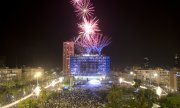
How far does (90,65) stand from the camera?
91188 millimetres

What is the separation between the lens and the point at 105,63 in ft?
302

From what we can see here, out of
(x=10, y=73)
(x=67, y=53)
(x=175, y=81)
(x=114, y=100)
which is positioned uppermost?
(x=67, y=53)

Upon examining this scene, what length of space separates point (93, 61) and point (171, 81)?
34.7 metres

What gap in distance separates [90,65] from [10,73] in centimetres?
2330

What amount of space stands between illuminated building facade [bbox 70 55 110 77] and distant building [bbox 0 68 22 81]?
17.2 meters

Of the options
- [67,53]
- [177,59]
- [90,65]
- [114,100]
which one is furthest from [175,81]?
[67,53]

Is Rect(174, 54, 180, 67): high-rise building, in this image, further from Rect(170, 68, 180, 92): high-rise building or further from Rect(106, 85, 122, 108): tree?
Rect(106, 85, 122, 108): tree

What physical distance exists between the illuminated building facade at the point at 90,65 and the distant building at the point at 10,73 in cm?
1717

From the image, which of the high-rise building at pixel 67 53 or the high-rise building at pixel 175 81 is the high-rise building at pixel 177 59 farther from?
the high-rise building at pixel 175 81

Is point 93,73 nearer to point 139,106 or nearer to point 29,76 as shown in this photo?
point 29,76

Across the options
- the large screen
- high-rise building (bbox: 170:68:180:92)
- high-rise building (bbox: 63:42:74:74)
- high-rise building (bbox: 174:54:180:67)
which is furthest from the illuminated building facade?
high-rise building (bbox: 170:68:180:92)

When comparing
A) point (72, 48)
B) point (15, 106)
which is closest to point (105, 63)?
point (72, 48)

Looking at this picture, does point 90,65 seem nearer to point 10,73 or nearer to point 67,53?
point 67,53

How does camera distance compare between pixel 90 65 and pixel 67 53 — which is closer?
pixel 90 65
